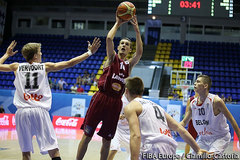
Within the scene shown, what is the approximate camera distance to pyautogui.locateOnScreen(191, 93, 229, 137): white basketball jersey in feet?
14.3

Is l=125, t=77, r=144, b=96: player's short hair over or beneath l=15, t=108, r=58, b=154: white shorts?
over

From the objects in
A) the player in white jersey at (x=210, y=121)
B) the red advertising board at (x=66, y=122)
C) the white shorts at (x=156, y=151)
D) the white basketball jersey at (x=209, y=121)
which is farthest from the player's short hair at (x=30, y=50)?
the red advertising board at (x=66, y=122)

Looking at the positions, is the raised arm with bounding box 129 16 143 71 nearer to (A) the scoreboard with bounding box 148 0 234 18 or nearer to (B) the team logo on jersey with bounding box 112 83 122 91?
(B) the team logo on jersey with bounding box 112 83 122 91

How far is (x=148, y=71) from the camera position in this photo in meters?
18.9

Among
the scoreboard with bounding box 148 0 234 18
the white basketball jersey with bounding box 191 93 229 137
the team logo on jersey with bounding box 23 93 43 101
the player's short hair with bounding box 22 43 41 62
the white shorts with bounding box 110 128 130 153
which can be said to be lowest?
the white shorts with bounding box 110 128 130 153

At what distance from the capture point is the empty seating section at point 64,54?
18.3 metres

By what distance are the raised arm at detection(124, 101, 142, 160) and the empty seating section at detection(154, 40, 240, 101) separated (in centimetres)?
1363

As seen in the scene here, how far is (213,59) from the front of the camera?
19.5 m

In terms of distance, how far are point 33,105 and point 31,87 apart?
0.74ft

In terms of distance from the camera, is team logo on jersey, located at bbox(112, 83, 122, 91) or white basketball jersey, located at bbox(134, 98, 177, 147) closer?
white basketball jersey, located at bbox(134, 98, 177, 147)

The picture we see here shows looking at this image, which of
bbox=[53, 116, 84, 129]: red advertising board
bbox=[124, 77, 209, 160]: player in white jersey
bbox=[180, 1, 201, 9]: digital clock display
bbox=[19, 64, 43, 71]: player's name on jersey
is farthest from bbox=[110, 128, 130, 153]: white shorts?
bbox=[53, 116, 84, 129]: red advertising board

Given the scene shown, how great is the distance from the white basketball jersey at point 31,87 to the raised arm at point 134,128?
140 centimetres

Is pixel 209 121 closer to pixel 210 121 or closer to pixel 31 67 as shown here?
pixel 210 121

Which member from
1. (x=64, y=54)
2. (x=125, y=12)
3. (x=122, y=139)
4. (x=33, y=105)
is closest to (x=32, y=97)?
(x=33, y=105)
